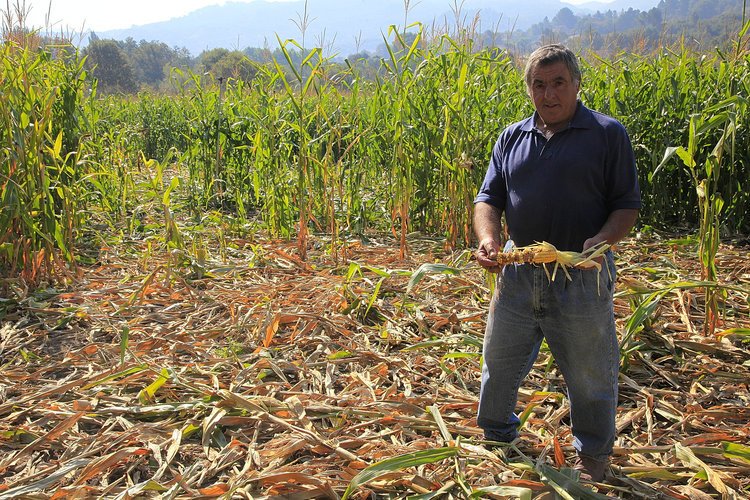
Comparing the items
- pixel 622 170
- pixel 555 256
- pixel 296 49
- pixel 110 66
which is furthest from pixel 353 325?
pixel 110 66

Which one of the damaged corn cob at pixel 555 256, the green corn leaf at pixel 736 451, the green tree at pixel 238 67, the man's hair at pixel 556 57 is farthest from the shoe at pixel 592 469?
the green tree at pixel 238 67

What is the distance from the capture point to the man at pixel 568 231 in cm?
155

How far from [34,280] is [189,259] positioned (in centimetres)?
91

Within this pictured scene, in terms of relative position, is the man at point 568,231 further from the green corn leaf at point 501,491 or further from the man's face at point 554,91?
the green corn leaf at point 501,491

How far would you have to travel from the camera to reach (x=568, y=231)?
63.7 inches

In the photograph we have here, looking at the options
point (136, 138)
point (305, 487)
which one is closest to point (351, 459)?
point (305, 487)

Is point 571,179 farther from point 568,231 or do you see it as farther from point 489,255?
point 489,255

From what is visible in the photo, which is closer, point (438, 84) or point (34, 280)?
point (34, 280)

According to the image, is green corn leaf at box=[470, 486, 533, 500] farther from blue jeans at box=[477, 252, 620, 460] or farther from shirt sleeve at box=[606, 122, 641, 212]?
shirt sleeve at box=[606, 122, 641, 212]

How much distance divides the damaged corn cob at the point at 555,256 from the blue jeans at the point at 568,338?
103 millimetres

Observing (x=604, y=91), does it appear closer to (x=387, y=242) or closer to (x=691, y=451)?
(x=387, y=242)

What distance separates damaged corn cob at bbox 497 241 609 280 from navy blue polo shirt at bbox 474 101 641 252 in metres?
0.14

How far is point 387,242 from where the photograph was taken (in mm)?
4320

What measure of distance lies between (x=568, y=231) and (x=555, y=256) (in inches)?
7.2
